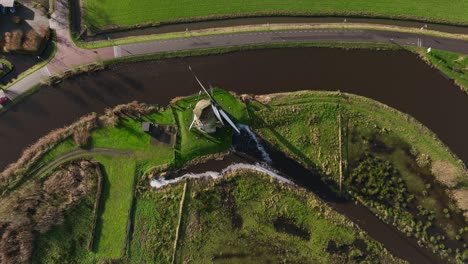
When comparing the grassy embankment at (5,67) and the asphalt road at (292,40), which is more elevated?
the asphalt road at (292,40)

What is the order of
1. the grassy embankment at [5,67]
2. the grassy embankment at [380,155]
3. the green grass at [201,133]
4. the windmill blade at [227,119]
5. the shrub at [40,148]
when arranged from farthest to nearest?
the grassy embankment at [5,67], the green grass at [201,133], the grassy embankment at [380,155], the shrub at [40,148], the windmill blade at [227,119]

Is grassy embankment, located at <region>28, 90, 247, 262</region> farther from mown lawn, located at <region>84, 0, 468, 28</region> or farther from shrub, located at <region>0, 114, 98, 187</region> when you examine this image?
mown lawn, located at <region>84, 0, 468, 28</region>

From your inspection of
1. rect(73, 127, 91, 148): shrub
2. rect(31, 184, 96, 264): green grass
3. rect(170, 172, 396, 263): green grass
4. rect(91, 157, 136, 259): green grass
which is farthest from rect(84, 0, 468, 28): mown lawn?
rect(31, 184, 96, 264): green grass

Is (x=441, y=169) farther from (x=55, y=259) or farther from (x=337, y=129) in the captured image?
(x=55, y=259)

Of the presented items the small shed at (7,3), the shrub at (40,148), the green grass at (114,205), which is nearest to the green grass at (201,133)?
the green grass at (114,205)

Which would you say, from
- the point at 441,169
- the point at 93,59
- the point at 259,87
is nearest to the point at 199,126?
the point at 259,87

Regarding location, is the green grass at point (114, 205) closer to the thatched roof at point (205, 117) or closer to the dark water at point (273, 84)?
the dark water at point (273, 84)
